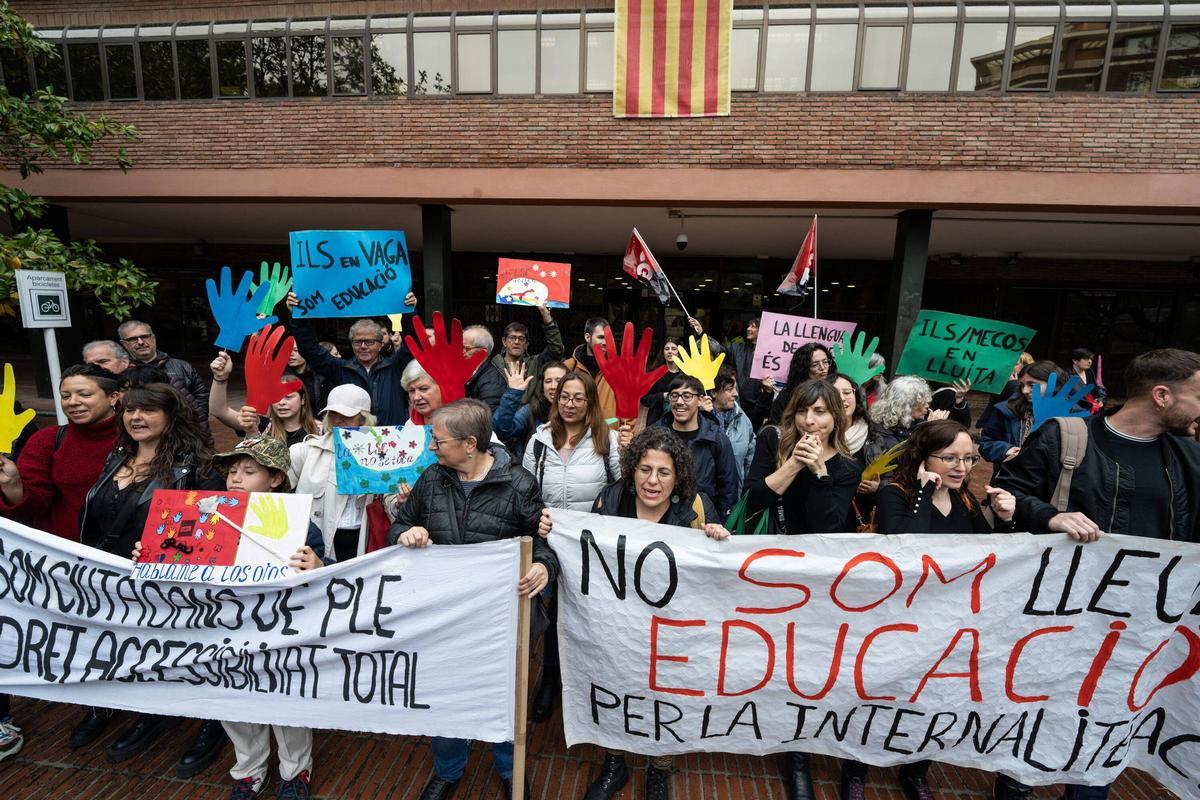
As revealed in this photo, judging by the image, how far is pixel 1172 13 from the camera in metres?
8.13

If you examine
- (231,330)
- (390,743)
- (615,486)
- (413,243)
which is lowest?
(390,743)

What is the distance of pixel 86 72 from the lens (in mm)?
10039

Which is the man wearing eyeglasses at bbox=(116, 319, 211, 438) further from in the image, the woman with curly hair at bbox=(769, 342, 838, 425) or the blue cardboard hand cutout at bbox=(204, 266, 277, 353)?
the woman with curly hair at bbox=(769, 342, 838, 425)

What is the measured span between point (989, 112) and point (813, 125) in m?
2.61

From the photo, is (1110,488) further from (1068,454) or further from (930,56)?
(930,56)

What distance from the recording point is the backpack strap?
2.33 metres

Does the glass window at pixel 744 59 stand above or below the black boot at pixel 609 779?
above

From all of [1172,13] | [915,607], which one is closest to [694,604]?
[915,607]

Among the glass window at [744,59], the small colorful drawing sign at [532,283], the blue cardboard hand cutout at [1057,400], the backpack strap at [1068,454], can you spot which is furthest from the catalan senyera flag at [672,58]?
the backpack strap at [1068,454]

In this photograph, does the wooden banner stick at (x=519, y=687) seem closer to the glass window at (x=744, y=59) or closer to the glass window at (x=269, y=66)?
the glass window at (x=744, y=59)

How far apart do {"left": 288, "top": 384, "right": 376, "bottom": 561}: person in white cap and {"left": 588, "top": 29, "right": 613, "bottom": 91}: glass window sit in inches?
309

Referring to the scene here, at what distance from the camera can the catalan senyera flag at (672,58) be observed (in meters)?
7.68

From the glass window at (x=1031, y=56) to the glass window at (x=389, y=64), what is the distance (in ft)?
31.3

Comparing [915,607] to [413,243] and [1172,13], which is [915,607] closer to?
[1172,13]
